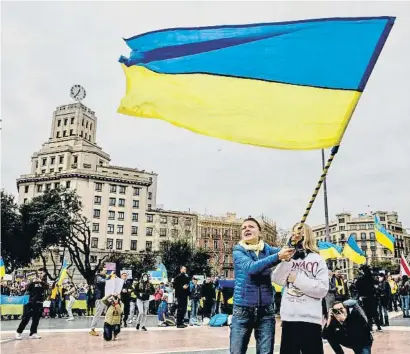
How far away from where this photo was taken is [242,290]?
4.62m

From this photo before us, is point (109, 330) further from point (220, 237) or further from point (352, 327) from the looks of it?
point (220, 237)

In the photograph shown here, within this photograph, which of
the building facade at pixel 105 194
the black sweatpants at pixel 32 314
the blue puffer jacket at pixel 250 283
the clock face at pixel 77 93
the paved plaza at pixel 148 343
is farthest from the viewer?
the clock face at pixel 77 93

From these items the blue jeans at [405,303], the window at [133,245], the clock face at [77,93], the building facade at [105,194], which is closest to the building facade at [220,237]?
the building facade at [105,194]

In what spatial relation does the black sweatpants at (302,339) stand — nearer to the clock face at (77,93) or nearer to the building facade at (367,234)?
the clock face at (77,93)

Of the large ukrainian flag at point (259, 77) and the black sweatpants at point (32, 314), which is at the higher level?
the large ukrainian flag at point (259, 77)

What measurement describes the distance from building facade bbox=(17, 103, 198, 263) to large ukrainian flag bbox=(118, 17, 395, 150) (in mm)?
82095

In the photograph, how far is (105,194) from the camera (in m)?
90.0

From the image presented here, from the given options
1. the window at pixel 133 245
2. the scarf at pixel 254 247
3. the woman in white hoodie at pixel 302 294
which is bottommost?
the woman in white hoodie at pixel 302 294

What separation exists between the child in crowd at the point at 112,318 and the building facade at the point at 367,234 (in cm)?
13222

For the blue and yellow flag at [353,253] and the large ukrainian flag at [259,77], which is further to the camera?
the blue and yellow flag at [353,253]

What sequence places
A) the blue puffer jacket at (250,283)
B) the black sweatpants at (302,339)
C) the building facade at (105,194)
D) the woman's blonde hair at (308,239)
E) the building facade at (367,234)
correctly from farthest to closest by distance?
the building facade at (367,234)
the building facade at (105,194)
the blue puffer jacket at (250,283)
the woman's blonde hair at (308,239)
the black sweatpants at (302,339)

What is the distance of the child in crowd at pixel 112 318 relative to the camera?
37.1 ft

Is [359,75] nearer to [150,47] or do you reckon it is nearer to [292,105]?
[292,105]

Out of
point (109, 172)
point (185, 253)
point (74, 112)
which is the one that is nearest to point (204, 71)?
point (185, 253)
